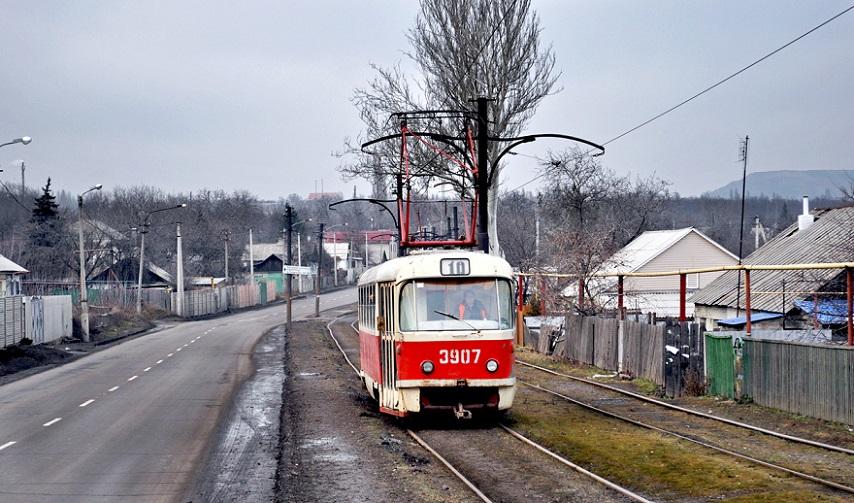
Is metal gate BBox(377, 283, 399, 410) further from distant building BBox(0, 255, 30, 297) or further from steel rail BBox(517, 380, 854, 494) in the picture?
distant building BBox(0, 255, 30, 297)

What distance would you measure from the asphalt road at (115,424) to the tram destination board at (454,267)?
5081 millimetres

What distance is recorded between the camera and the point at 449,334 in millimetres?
16453

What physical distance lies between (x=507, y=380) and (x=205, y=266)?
323 feet

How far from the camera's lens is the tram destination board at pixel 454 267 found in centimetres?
1684

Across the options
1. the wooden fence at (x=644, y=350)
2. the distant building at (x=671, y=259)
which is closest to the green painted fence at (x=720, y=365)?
the wooden fence at (x=644, y=350)

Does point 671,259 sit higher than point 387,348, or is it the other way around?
point 671,259

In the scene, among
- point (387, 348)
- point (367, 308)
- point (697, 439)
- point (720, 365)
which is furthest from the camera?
point (367, 308)

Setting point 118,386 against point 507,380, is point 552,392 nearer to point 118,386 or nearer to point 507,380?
point 507,380

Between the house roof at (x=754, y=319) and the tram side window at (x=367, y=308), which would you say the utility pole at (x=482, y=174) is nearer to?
the tram side window at (x=367, y=308)

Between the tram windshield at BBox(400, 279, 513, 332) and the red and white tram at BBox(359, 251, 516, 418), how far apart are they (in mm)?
17

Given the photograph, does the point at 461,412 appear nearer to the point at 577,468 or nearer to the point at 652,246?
the point at 577,468

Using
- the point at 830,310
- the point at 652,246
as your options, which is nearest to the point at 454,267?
the point at 830,310

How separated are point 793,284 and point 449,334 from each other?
2087 centimetres

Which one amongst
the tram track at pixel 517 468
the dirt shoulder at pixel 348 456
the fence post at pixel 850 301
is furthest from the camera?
the fence post at pixel 850 301
